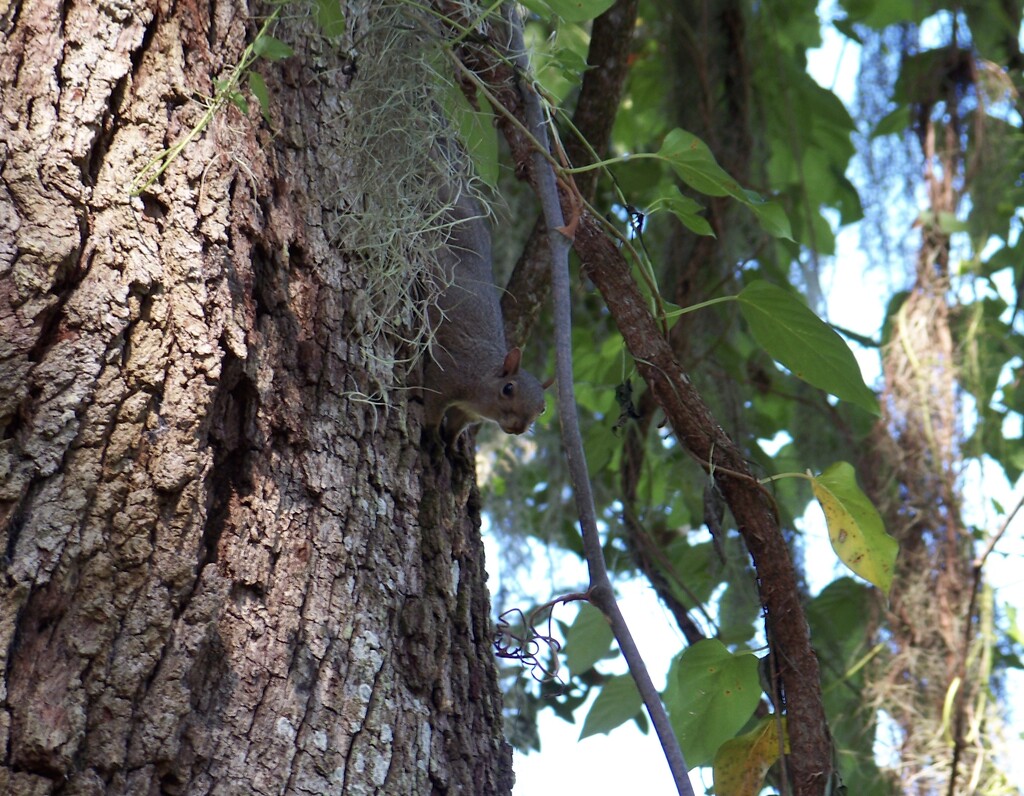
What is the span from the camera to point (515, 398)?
100 inches

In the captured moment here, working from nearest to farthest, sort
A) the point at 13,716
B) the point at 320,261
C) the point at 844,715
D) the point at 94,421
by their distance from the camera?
the point at 13,716 < the point at 94,421 < the point at 320,261 < the point at 844,715

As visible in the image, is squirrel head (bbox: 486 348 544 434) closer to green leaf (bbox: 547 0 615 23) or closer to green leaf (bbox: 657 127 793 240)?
green leaf (bbox: 657 127 793 240)

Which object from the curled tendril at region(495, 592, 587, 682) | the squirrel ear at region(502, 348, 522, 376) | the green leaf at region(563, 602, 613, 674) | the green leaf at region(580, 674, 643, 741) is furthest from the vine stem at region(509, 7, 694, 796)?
the green leaf at region(563, 602, 613, 674)

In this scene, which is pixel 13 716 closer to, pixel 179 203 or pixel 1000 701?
pixel 179 203

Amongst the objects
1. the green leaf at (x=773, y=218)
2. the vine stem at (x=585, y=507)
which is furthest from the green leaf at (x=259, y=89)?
the green leaf at (x=773, y=218)

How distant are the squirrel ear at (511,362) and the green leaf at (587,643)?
57 centimetres

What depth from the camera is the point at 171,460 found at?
1154 mm

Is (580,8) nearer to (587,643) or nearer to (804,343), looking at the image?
(804,343)

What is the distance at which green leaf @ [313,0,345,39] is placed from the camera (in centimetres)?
141

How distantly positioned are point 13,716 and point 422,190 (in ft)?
3.09

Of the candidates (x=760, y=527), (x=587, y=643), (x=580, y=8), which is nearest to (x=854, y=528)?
(x=760, y=527)

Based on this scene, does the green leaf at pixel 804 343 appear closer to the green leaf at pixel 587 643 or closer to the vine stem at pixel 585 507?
the vine stem at pixel 585 507

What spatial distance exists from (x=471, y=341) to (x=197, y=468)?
1.14 meters

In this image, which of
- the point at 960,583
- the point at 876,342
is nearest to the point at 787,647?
the point at 960,583
